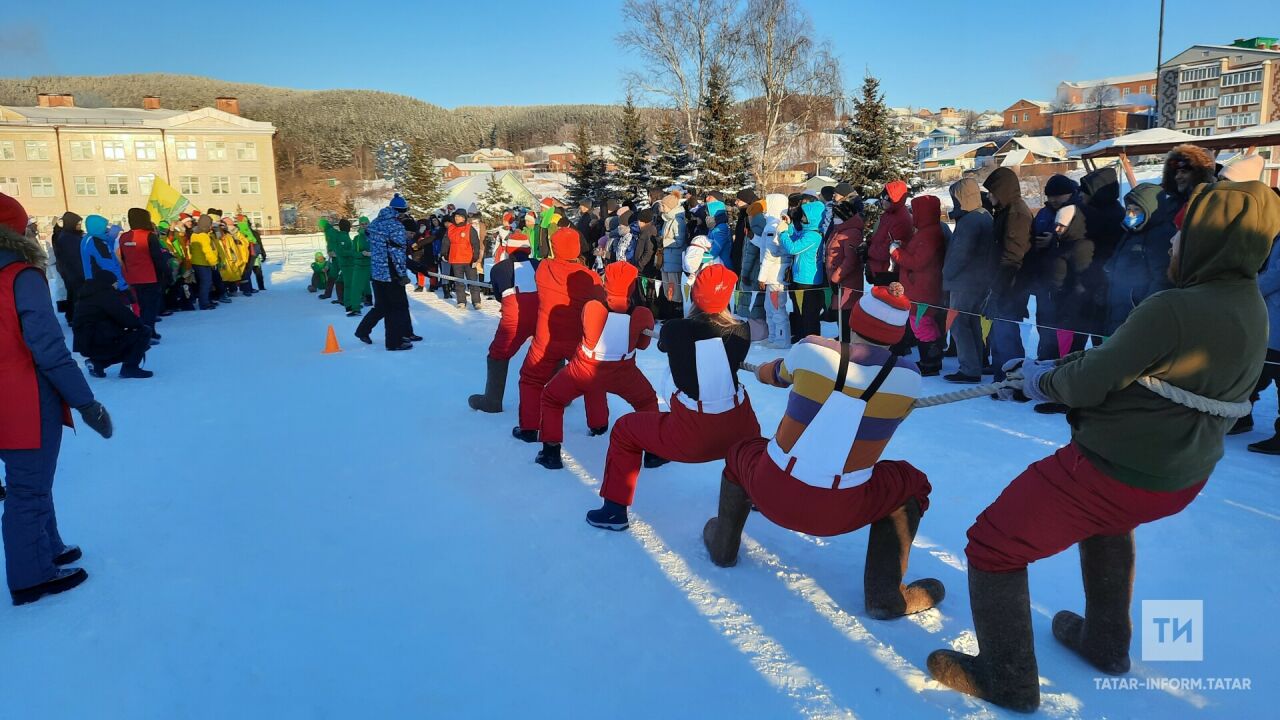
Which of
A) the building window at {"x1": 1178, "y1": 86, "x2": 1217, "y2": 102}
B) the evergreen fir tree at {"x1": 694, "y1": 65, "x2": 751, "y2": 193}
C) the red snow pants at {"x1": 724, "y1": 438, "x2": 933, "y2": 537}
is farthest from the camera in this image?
the building window at {"x1": 1178, "y1": 86, "x2": 1217, "y2": 102}

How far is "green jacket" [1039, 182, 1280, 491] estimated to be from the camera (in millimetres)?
2307

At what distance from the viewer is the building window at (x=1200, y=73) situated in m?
62.1

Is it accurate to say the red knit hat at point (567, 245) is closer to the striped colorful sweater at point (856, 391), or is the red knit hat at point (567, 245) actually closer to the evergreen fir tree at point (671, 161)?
the striped colorful sweater at point (856, 391)

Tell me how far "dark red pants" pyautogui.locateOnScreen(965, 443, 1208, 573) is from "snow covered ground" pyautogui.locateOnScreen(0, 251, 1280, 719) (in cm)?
60

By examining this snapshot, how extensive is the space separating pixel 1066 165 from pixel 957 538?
49.1 meters

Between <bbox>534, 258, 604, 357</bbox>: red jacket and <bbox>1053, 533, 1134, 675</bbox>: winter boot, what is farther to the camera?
<bbox>534, 258, 604, 357</bbox>: red jacket

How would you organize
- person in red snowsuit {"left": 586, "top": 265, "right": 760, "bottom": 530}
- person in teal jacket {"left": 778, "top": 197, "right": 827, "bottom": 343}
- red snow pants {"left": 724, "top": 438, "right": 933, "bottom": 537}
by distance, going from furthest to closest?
1. person in teal jacket {"left": 778, "top": 197, "right": 827, "bottom": 343}
2. person in red snowsuit {"left": 586, "top": 265, "right": 760, "bottom": 530}
3. red snow pants {"left": 724, "top": 438, "right": 933, "bottom": 537}

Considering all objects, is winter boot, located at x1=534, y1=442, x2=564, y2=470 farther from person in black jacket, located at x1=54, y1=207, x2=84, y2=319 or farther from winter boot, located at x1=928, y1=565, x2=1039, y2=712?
person in black jacket, located at x1=54, y1=207, x2=84, y2=319

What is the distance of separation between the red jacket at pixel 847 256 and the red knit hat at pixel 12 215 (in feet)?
24.2

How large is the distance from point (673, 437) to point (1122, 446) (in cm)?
211

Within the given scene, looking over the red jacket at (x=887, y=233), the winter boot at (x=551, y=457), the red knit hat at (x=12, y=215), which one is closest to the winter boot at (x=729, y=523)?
the winter boot at (x=551, y=457)

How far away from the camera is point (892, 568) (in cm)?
325

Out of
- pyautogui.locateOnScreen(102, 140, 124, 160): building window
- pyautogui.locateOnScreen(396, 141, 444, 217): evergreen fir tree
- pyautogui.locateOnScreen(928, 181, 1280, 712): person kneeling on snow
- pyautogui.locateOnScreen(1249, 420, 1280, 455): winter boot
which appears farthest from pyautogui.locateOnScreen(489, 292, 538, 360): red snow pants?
pyautogui.locateOnScreen(102, 140, 124, 160): building window

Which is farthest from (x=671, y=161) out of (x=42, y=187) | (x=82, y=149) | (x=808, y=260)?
(x=42, y=187)
